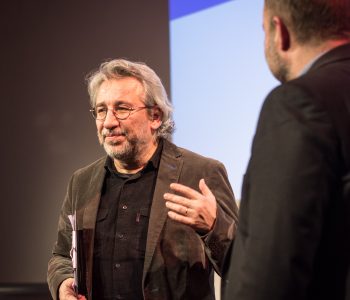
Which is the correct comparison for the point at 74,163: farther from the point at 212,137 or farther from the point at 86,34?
the point at 212,137

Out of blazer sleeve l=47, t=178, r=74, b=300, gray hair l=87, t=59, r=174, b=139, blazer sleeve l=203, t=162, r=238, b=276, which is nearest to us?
blazer sleeve l=203, t=162, r=238, b=276

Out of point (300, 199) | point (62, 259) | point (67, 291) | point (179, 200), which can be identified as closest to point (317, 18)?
point (300, 199)

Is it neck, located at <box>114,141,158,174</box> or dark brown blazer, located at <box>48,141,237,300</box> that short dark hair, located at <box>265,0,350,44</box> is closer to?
dark brown blazer, located at <box>48,141,237,300</box>

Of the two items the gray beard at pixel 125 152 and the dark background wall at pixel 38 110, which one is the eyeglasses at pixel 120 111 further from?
the dark background wall at pixel 38 110

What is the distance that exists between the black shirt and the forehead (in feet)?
0.87

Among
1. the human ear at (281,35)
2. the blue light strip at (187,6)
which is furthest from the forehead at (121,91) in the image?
the human ear at (281,35)

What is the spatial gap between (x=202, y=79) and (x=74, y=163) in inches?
50.6

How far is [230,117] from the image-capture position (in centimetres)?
285

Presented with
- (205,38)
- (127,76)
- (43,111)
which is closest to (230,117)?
(205,38)

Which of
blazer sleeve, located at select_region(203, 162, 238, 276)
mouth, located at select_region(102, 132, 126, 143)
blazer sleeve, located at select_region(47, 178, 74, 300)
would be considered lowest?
blazer sleeve, located at select_region(47, 178, 74, 300)

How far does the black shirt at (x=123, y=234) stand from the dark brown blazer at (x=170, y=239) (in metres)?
0.04

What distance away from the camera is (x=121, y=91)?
2.28 meters

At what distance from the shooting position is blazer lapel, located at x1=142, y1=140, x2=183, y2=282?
6.79ft

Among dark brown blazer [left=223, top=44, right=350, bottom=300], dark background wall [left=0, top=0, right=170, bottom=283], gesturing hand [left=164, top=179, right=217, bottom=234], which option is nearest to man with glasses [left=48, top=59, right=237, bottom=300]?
gesturing hand [left=164, top=179, right=217, bottom=234]
